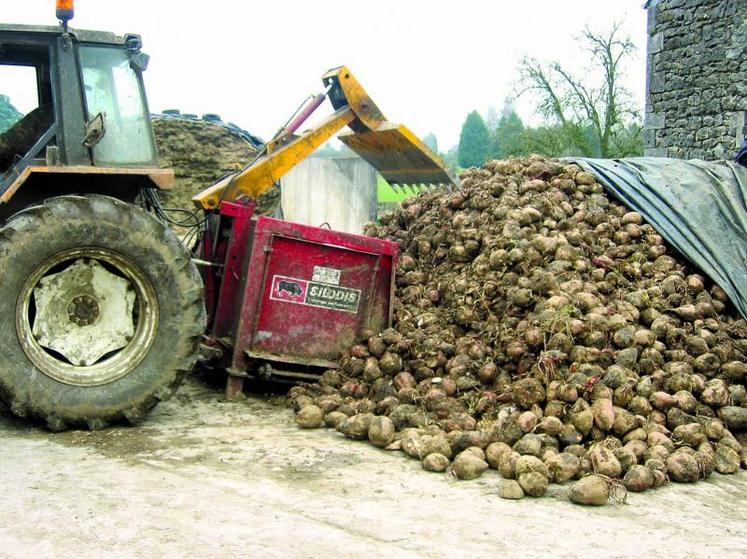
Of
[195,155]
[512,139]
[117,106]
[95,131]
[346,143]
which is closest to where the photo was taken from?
[95,131]

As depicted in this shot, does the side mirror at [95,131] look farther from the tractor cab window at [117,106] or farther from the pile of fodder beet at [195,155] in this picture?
the pile of fodder beet at [195,155]

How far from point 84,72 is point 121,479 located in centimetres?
259

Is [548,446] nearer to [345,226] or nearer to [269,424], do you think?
[269,424]

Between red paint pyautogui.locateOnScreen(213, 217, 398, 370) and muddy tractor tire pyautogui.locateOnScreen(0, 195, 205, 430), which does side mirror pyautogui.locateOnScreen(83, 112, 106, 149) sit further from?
red paint pyautogui.locateOnScreen(213, 217, 398, 370)

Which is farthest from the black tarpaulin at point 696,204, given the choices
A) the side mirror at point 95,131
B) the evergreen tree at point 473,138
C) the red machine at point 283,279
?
the evergreen tree at point 473,138

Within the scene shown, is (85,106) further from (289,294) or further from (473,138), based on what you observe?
(473,138)

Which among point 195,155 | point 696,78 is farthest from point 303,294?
point 696,78

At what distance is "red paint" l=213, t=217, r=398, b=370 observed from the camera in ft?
18.7

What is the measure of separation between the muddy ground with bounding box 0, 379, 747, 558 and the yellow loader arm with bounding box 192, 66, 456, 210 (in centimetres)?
191

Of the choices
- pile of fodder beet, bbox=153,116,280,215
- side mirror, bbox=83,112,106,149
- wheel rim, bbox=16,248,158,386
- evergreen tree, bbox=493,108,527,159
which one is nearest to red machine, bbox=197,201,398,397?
wheel rim, bbox=16,248,158,386

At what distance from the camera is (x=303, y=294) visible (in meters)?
5.84

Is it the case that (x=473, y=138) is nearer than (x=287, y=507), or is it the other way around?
(x=287, y=507)

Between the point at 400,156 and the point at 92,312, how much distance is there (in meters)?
2.78

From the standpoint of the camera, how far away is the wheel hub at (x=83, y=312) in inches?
193
